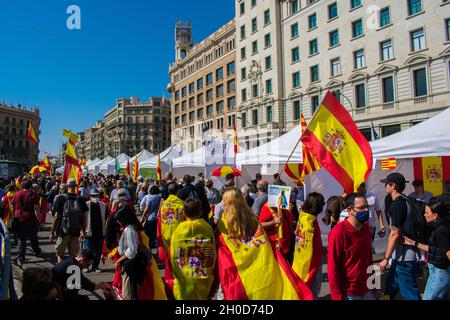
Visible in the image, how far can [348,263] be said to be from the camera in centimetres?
328

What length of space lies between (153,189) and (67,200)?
2009 mm

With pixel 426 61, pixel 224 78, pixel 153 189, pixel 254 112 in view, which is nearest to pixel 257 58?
pixel 254 112

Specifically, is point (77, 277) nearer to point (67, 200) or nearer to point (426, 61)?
point (67, 200)

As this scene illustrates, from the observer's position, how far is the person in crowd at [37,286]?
92.7 inches

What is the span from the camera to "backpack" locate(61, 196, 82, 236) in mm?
6719

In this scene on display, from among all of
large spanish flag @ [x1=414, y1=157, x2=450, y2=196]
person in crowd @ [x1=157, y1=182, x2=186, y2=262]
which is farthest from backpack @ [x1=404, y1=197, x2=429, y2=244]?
large spanish flag @ [x1=414, y1=157, x2=450, y2=196]

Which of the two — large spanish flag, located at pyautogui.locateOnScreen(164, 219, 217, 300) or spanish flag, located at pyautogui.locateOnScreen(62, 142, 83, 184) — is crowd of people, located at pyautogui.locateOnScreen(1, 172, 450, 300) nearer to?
large spanish flag, located at pyautogui.locateOnScreen(164, 219, 217, 300)

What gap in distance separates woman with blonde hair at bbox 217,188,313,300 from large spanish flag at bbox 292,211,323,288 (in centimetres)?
128

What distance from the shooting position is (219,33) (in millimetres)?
52031

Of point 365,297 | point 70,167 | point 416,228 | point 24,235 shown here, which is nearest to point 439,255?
point 416,228

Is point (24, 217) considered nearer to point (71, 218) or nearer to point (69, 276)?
point (71, 218)

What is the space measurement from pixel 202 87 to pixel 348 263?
189 ft
